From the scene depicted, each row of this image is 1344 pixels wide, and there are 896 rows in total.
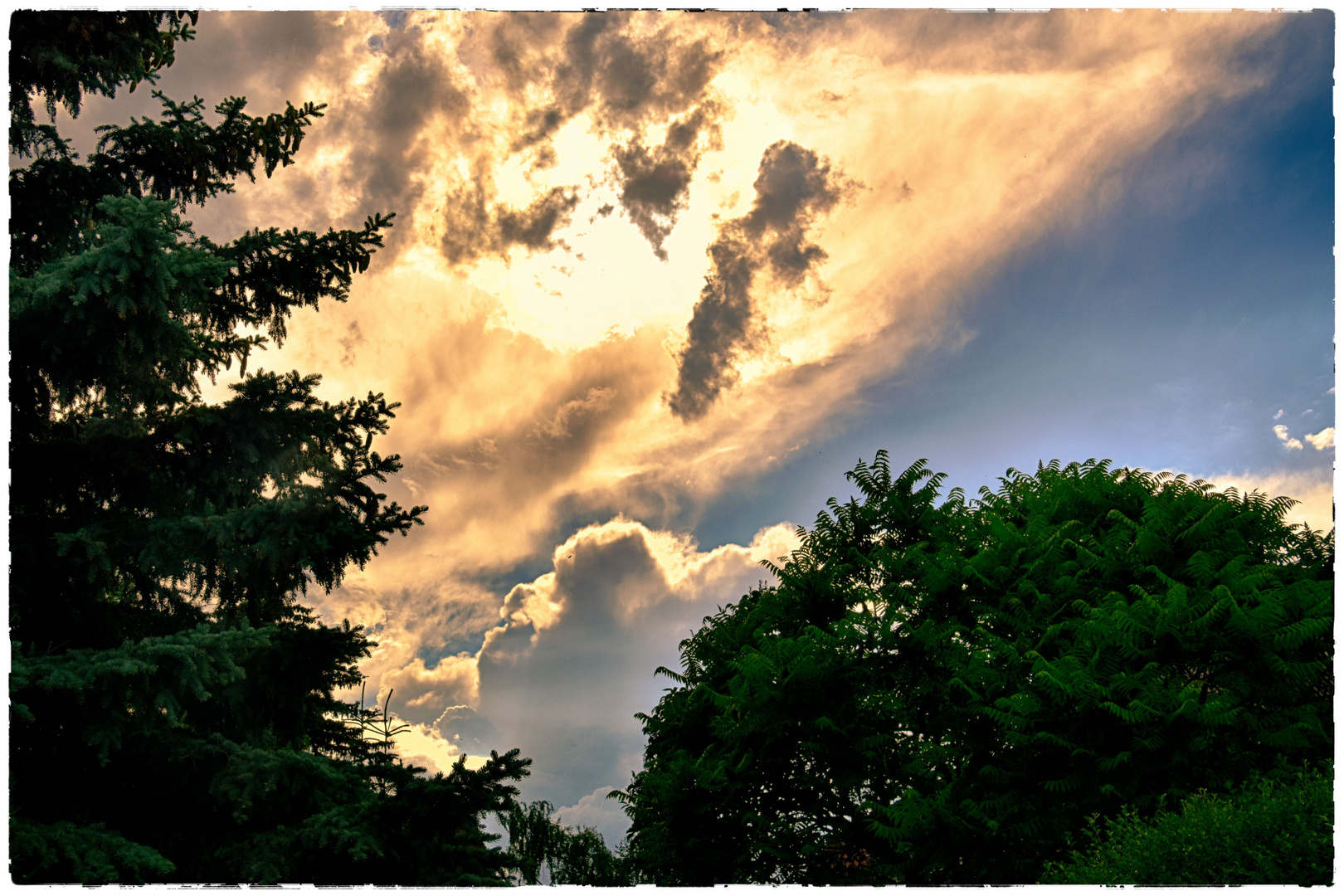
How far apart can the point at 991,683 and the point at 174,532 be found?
39.4ft

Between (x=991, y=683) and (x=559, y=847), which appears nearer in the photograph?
(x=991, y=683)

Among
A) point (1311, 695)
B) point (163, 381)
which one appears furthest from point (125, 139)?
point (1311, 695)

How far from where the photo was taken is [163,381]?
1121 cm

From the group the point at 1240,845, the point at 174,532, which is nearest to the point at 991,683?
the point at 1240,845

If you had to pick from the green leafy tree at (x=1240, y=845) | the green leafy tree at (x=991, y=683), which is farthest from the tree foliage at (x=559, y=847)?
the green leafy tree at (x=1240, y=845)

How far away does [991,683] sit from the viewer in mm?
12828

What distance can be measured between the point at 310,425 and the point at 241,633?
325 cm

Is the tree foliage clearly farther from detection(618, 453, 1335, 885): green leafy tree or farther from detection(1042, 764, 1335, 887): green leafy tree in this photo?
detection(1042, 764, 1335, 887): green leafy tree

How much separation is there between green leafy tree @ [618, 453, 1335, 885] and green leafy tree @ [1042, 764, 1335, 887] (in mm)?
2235

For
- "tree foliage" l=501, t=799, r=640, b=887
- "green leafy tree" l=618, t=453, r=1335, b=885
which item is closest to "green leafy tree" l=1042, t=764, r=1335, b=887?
"green leafy tree" l=618, t=453, r=1335, b=885

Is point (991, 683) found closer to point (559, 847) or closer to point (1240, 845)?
point (1240, 845)

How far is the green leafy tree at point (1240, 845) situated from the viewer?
25.1ft

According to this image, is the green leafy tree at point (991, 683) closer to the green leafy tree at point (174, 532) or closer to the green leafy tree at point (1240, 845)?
the green leafy tree at point (1240, 845)

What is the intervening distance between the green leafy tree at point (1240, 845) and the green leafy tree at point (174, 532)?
6.72m
